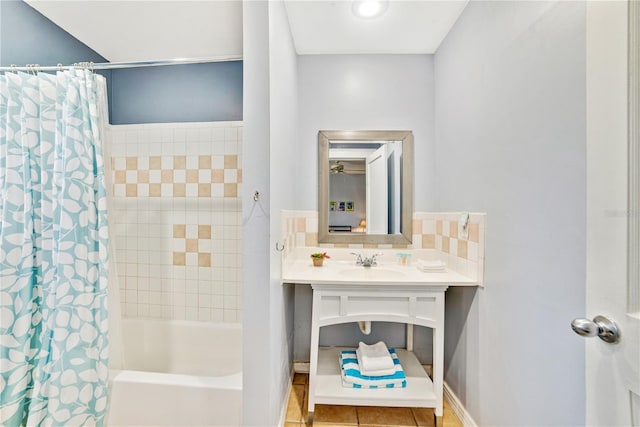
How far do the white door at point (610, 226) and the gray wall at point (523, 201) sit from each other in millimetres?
215

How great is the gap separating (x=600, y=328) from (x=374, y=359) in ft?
3.90

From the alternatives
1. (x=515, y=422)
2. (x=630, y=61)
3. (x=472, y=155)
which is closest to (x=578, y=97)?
(x=630, y=61)

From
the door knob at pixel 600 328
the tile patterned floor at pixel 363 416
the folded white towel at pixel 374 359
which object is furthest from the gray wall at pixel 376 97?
the door knob at pixel 600 328

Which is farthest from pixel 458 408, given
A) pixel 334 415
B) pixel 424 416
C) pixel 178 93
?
pixel 178 93

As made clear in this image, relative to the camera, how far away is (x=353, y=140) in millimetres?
2004

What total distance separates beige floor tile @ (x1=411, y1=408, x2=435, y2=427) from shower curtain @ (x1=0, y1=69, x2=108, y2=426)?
1.62 metres

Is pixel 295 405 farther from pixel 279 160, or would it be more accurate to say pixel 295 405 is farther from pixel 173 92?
pixel 173 92

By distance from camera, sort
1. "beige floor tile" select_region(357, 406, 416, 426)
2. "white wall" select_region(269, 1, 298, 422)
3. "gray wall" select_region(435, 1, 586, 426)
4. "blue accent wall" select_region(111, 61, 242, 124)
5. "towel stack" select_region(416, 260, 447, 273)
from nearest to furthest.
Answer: "gray wall" select_region(435, 1, 586, 426), "white wall" select_region(269, 1, 298, 422), "beige floor tile" select_region(357, 406, 416, 426), "towel stack" select_region(416, 260, 447, 273), "blue accent wall" select_region(111, 61, 242, 124)

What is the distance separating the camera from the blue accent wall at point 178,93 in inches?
77.5

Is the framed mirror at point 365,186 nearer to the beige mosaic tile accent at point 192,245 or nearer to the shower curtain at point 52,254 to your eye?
the beige mosaic tile accent at point 192,245

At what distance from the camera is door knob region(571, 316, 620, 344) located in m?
0.58

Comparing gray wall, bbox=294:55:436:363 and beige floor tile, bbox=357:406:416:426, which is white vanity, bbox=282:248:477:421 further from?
gray wall, bbox=294:55:436:363

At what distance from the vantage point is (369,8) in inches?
60.1

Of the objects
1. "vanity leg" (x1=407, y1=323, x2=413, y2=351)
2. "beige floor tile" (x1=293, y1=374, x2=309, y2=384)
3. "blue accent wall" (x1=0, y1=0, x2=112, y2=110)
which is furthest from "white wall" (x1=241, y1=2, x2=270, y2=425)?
"blue accent wall" (x1=0, y1=0, x2=112, y2=110)
